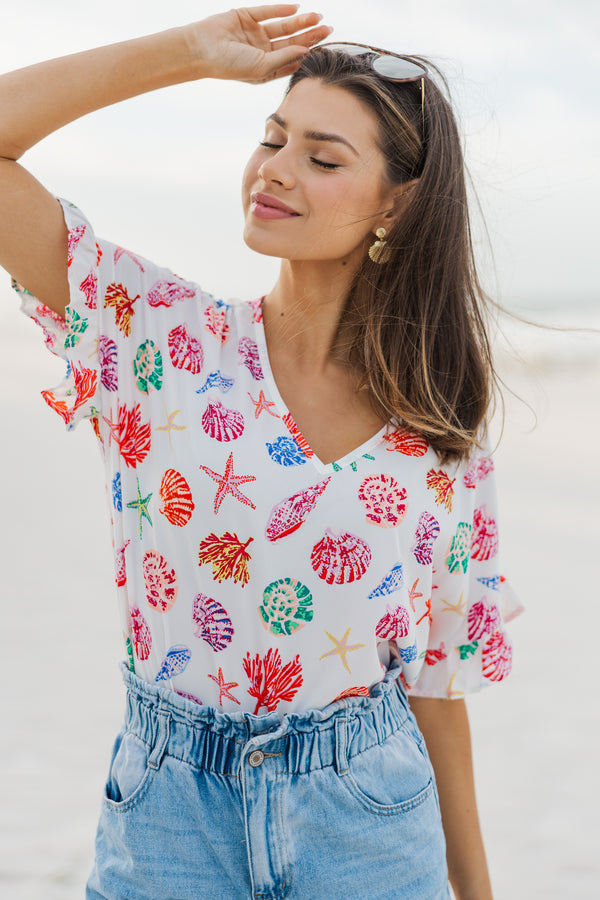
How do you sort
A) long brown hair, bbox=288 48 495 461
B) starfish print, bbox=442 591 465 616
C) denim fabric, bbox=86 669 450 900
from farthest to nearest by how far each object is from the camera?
starfish print, bbox=442 591 465 616 < long brown hair, bbox=288 48 495 461 < denim fabric, bbox=86 669 450 900

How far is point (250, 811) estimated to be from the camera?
1.67m

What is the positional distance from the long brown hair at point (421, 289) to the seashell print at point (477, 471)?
0.05 m

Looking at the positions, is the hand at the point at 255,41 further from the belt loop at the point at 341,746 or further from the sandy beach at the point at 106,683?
the belt loop at the point at 341,746

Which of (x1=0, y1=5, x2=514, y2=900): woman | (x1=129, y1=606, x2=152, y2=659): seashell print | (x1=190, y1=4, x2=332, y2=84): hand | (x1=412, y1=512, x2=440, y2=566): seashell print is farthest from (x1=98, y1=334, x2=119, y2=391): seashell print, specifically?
(x1=412, y1=512, x2=440, y2=566): seashell print

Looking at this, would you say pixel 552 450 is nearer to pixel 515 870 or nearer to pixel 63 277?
pixel 515 870

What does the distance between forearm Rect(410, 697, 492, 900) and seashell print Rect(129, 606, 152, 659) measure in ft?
2.42

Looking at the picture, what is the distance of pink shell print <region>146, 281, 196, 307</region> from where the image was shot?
1.89 metres

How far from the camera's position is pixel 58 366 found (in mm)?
12117

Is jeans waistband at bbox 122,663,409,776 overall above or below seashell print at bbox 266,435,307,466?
below

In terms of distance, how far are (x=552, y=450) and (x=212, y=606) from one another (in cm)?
765

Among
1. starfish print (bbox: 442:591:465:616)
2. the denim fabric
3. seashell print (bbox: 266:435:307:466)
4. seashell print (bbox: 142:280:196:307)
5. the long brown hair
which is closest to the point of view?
the denim fabric

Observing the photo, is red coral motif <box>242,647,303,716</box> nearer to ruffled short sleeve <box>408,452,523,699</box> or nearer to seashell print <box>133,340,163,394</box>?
ruffled short sleeve <box>408,452,523,699</box>

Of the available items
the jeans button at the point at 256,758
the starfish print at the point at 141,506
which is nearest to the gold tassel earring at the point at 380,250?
the starfish print at the point at 141,506

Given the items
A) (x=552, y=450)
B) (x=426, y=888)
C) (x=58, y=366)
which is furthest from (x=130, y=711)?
(x=58, y=366)
